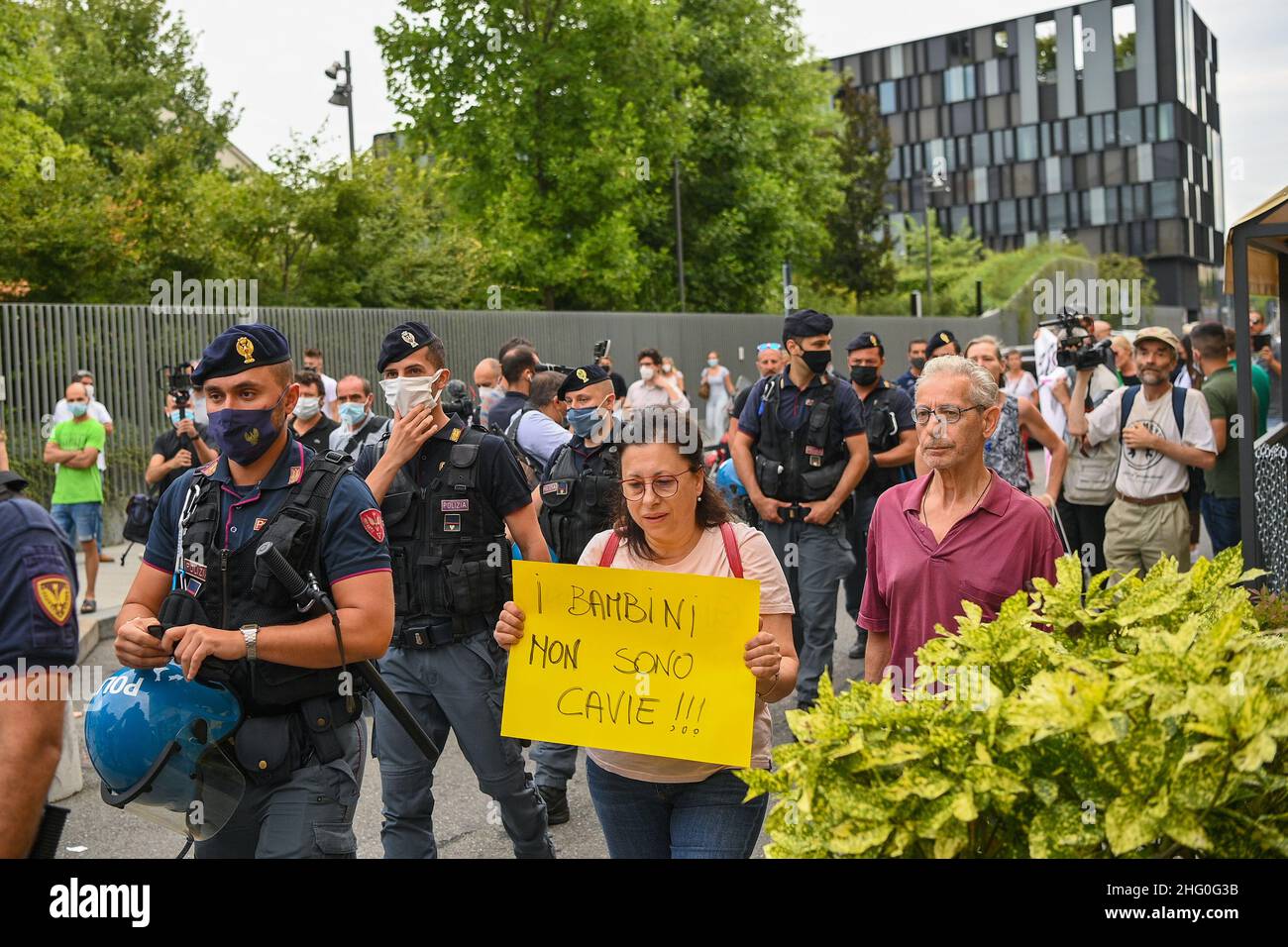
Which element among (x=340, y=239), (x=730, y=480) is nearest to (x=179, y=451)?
(x=730, y=480)

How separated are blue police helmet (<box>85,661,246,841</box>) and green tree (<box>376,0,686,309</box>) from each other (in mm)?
26848

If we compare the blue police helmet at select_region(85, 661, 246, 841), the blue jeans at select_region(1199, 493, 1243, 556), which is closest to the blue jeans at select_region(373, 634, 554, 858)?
the blue police helmet at select_region(85, 661, 246, 841)

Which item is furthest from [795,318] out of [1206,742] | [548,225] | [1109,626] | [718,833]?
[548,225]

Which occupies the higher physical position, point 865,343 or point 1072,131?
point 1072,131

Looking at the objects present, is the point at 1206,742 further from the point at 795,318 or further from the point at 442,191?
the point at 442,191

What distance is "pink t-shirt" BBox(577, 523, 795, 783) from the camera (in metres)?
3.54

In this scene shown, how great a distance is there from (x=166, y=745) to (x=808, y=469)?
4.81 m

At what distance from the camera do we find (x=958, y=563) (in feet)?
12.2

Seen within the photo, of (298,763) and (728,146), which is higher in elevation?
(728,146)

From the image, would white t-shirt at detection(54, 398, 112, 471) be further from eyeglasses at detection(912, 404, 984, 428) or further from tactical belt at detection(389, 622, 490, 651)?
eyeglasses at detection(912, 404, 984, 428)

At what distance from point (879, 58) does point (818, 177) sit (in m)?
45.5

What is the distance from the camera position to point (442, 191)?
3120cm

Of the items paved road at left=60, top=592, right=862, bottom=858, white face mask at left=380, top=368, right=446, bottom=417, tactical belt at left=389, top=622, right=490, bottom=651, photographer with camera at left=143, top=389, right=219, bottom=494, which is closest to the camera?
tactical belt at left=389, top=622, right=490, bottom=651

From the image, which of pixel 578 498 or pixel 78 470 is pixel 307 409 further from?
pixel 78 470
